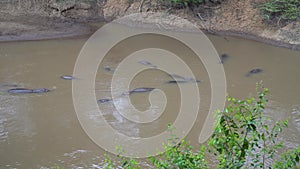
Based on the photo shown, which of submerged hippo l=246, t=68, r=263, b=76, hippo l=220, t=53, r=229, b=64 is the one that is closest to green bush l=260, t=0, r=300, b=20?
hippo l=220, t=53, r=229, b=64

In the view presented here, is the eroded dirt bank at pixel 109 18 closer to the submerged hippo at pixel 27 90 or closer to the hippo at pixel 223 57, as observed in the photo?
the hippo at pixel 223 57

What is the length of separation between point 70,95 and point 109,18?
28.2 ft

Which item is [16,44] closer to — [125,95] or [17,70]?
[17,70]

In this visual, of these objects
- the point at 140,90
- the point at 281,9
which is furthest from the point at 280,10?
the point at 140,90

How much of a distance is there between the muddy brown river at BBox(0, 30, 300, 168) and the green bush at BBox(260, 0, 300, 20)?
1595 millimetres

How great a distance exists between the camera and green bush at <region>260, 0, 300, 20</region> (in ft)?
50.4

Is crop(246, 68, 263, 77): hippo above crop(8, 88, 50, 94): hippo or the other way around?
above

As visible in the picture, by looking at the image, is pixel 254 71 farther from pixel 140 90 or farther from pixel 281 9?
pixel 281 9

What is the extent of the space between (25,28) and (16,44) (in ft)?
4.98

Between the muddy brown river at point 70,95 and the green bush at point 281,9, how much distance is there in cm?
160

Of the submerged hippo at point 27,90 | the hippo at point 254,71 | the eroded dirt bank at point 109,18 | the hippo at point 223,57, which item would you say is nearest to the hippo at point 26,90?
the submerged hippo at point 27,90

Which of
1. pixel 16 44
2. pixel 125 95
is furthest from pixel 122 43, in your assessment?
pixel 125 95

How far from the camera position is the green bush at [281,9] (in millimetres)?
15367

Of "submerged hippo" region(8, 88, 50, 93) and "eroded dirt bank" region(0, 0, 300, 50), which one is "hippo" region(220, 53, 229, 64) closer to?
"eroded dirt bank" region(0, 0, 300, 50)
